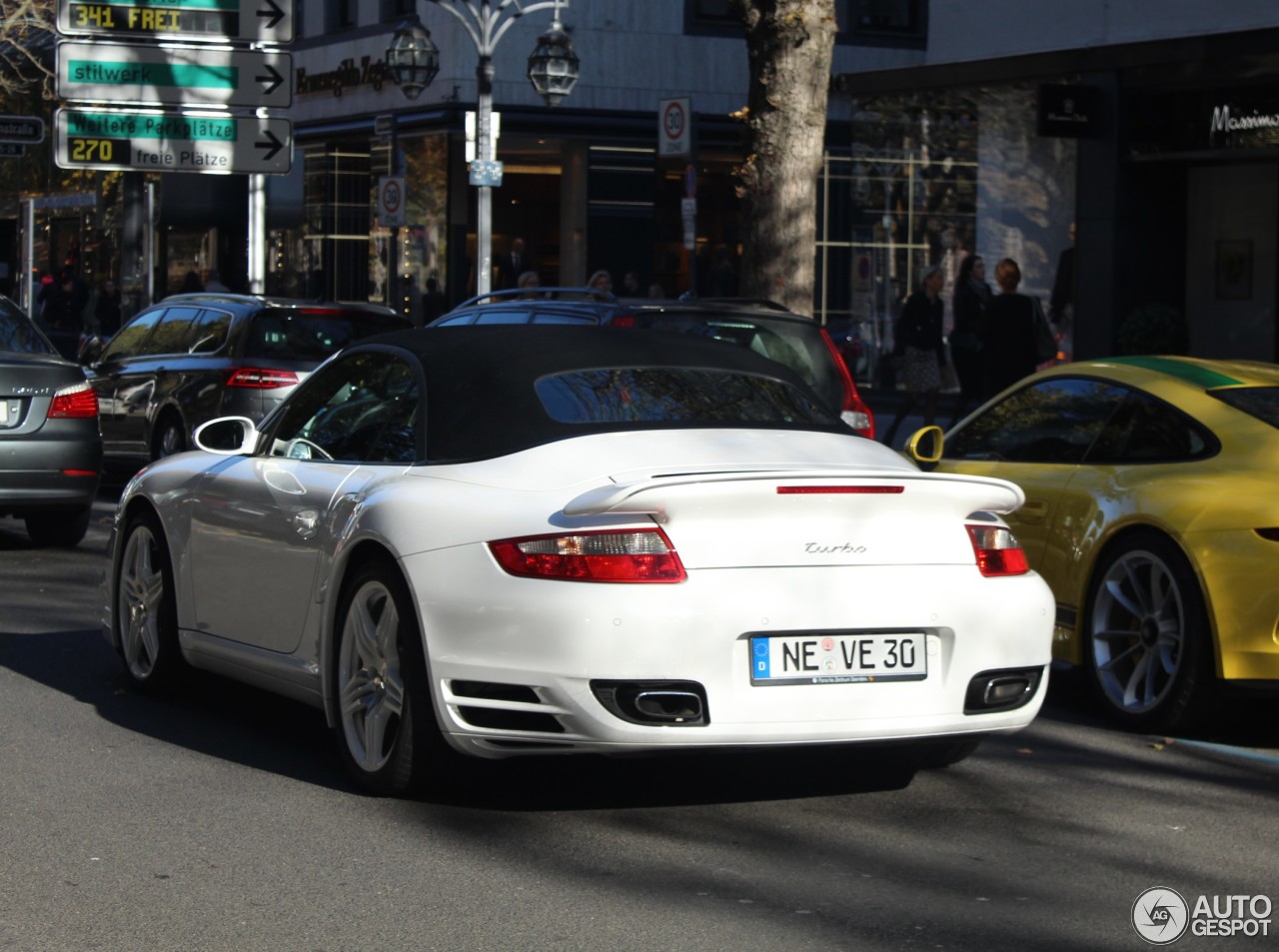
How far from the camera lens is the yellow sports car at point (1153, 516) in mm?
7422

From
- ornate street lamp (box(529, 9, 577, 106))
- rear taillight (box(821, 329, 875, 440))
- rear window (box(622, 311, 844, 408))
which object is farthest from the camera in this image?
ornate street lamp (box(529, 9, 577, 106))

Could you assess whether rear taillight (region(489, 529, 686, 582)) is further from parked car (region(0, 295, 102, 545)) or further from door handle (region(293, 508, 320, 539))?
→ parked car (region(0, 295, 102, 545))

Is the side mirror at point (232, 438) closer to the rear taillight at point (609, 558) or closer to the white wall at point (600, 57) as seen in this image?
the rear taillight at point (609, 558)

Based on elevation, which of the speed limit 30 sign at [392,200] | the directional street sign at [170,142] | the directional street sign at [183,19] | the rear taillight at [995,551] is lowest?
the rear taillight at [995,551]

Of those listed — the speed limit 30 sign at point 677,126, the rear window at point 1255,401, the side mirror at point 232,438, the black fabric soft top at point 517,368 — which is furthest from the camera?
the speed limit 30 sign at point 677,126

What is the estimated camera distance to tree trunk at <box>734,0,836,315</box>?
1592cm

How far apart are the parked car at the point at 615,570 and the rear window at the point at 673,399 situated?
1 cm

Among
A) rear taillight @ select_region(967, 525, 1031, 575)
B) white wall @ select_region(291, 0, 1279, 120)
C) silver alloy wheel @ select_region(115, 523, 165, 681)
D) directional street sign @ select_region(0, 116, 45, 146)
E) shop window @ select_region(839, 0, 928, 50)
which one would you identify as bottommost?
silver alloy wheel @ select_region(115, 523, 165, 681)


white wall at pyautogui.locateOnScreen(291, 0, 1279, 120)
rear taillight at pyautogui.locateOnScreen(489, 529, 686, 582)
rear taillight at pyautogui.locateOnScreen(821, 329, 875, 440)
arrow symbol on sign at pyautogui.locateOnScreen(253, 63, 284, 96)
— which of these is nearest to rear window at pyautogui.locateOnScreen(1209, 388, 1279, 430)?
rear taillight at pyautogui.locateOnScreen(489, 529, 686, 582)

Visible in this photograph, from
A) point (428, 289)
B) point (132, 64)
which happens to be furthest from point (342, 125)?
point (132, 64)

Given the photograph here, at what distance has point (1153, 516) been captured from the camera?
7.82m

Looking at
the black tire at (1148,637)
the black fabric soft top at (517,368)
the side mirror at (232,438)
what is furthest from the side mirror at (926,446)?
the side mirror at (232,438)

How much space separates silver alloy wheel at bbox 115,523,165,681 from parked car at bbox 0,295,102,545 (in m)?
4.68

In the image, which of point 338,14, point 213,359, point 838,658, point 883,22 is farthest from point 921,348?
point 338,14
